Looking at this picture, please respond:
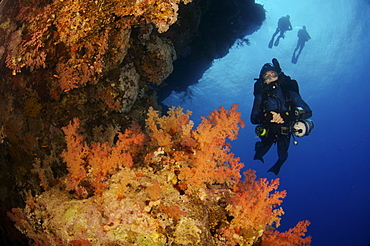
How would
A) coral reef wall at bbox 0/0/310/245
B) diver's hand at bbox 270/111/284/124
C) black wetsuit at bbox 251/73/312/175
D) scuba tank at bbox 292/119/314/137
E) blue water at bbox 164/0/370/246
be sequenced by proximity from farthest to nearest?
blue water at bbox 164/0/370/246, black wetsuit at bbox 251/73/312/175, diver's hand at bbox 270/111/284/124, scuba tank at bbox 292/119/314/137, coral reef wall at bbox 0/0/310/245

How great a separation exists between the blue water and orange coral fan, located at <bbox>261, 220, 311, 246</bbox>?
24930mm

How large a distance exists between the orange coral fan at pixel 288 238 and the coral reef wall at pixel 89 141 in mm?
216

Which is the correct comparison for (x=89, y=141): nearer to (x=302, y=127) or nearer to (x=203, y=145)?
(x=203, y=145)

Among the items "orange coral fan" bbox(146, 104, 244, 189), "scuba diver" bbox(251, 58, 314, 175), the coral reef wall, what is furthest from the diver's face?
"orange coral fan" bbox(146, 104, 244, 189)

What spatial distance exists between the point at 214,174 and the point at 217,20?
367 inches

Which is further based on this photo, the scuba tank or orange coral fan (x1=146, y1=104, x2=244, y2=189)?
the scuba tank

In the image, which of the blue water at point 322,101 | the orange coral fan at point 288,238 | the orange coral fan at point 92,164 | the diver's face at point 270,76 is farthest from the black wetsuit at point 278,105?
the blue water at point 322,101

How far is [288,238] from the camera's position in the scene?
2.42 metres

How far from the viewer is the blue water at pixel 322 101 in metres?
45.4

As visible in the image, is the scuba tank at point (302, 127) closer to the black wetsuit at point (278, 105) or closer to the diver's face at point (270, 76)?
the black wetsuit at point (278, 105)

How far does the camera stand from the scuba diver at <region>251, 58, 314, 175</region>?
22.1 feet

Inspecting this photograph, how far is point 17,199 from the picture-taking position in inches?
99.0

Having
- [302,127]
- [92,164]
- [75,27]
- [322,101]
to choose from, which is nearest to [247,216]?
[92,164]

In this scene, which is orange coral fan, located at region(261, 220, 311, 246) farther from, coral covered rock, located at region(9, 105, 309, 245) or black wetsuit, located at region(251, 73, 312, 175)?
black wetsuit, located at region(251, 73, 312, 175)
